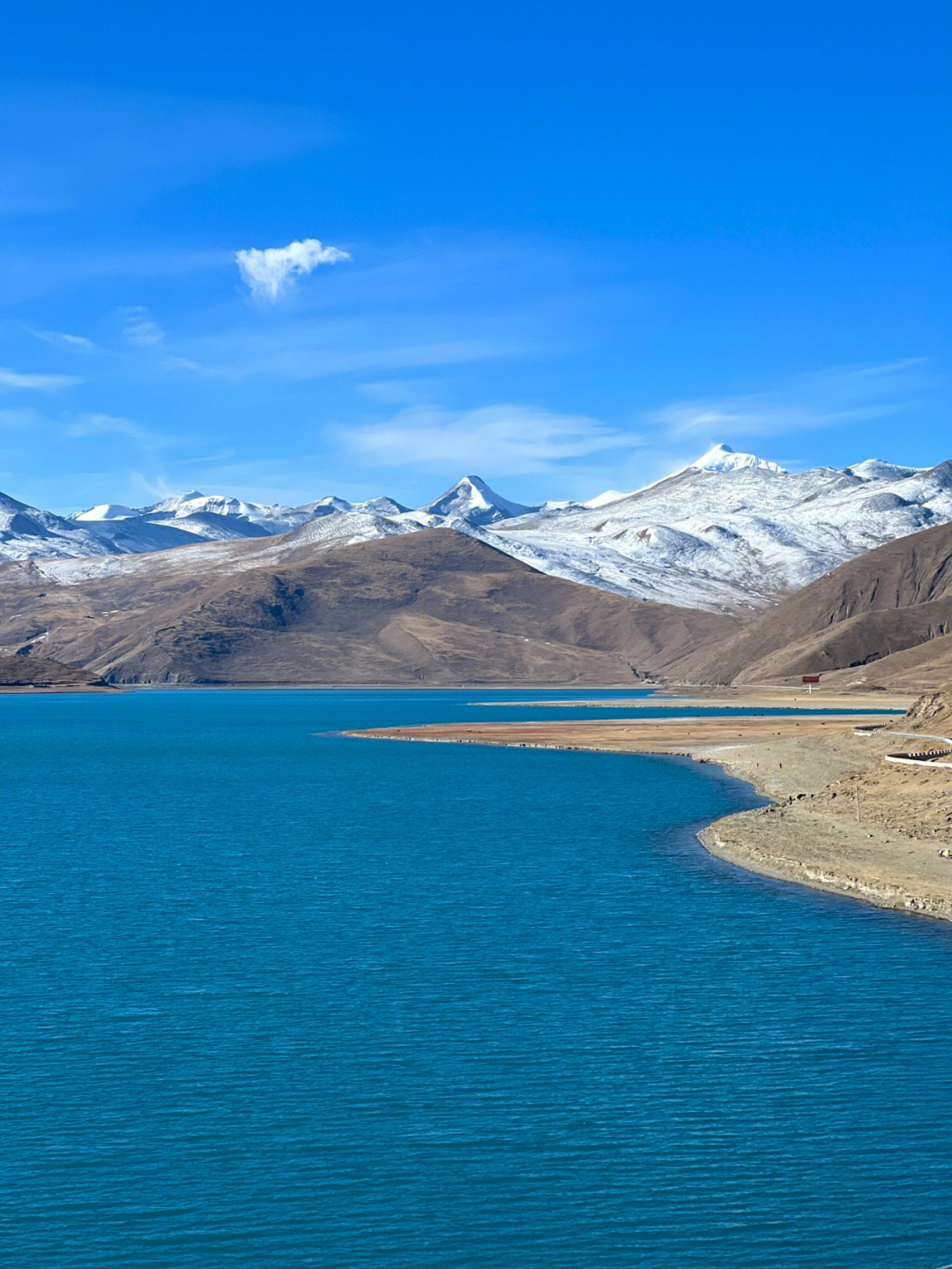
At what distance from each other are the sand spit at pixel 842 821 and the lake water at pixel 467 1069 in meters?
2.71

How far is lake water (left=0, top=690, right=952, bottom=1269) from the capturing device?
834 inches

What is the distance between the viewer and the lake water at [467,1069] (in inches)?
834

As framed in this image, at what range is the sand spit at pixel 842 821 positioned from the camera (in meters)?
51.0

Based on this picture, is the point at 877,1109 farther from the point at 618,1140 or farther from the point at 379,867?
the point at 379,867

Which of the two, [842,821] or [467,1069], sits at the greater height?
[842,821]

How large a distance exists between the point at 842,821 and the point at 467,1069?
4514 centimetres

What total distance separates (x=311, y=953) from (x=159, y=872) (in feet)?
64.5

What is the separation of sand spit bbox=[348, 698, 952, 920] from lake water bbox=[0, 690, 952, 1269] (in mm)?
2713

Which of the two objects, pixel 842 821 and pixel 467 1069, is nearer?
pixel 467 1069

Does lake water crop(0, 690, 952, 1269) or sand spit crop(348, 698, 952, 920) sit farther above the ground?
sand spit crop(348, 698, 952, 920)

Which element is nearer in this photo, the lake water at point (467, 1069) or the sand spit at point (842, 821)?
the lake water at point (467, 1069)

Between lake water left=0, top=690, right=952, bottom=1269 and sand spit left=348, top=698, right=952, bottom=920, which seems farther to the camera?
sand spit left=348, top=698, right=952, bottom=920

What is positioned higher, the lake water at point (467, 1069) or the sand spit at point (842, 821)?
the sand spit at point (842, 821)

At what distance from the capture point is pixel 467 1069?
94.1 feet
